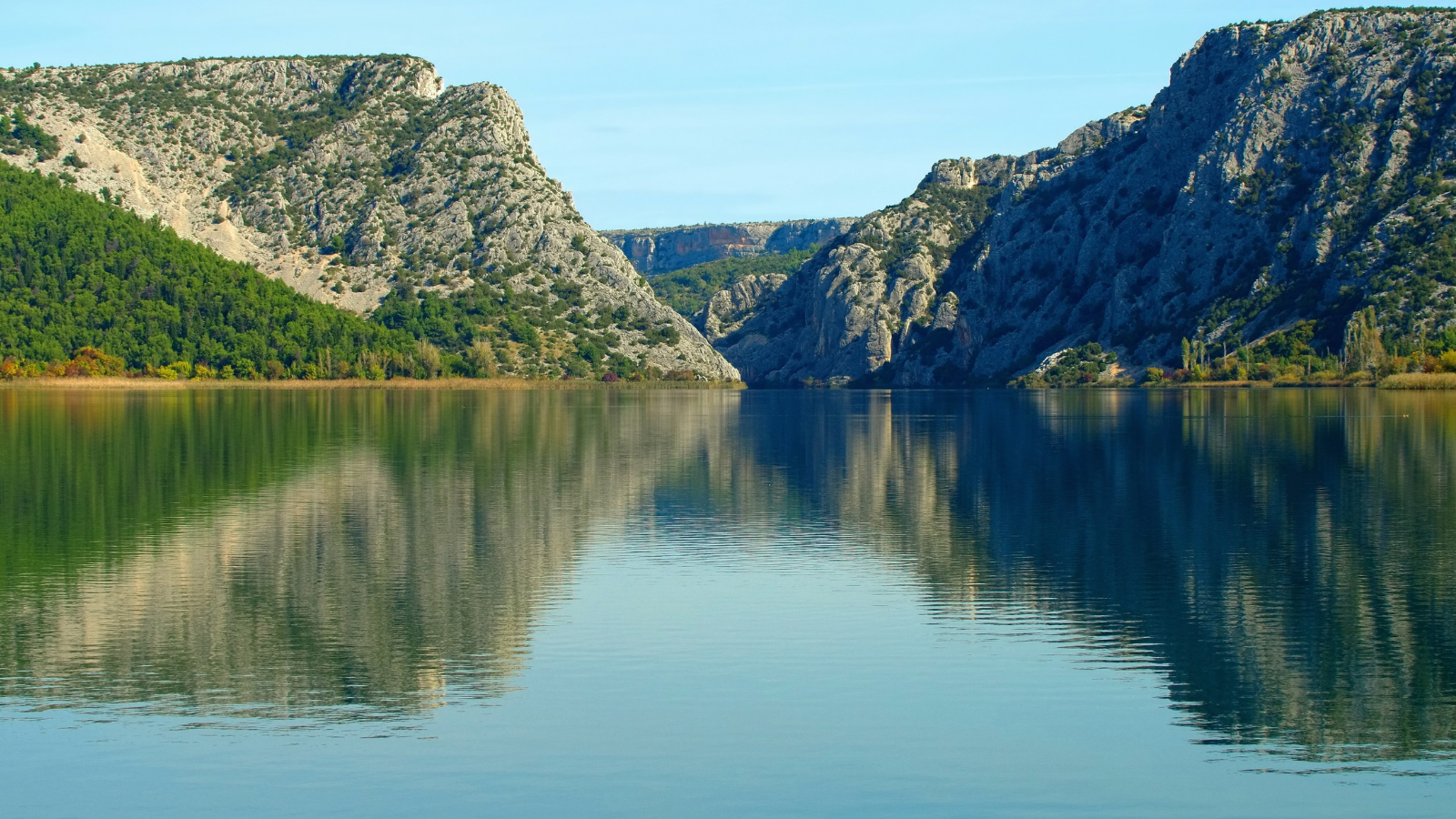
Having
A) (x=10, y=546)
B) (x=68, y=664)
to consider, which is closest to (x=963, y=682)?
(x=68, y=664)

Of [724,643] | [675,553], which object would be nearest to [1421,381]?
[675,553]

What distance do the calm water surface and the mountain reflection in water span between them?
15cm

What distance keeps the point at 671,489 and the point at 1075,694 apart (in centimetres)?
3169

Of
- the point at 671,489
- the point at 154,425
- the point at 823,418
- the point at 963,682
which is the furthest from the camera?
the point at 823,418

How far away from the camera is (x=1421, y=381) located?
→ 154 m

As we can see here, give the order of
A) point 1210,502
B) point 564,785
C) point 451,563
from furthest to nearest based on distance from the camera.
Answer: point 1210,502, point 451,563, point 564,785

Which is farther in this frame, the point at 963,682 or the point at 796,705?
the point at 963,682

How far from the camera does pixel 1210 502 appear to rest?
46.5 m

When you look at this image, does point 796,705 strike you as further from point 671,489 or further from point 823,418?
point 823,418

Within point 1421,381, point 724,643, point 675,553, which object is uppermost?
point 1421,381

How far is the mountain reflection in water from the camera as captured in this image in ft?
72.6

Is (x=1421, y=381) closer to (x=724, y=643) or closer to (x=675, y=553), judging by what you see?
(x=675, y=553)

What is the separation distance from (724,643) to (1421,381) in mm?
152208

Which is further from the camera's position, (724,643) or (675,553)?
(675,553)
